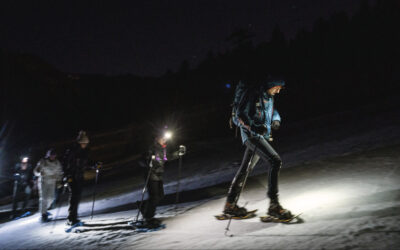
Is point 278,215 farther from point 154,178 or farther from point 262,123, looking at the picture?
→ point 154,178

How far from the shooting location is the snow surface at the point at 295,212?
10.9 feet

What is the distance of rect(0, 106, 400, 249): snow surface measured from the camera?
332 centimetres

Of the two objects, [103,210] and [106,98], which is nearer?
[103,210]

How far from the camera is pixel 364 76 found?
80.3 feet

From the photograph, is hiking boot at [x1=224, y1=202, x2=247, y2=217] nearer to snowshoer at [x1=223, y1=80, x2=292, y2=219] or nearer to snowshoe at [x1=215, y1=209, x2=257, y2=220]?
snowshoe at [x1=215, y1=209, x2=257, y2=220]

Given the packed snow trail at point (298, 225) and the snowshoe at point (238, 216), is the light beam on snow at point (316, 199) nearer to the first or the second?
the packed snow trail at point (298, 225)

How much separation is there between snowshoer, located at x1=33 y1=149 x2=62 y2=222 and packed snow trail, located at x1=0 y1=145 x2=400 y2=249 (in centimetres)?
61

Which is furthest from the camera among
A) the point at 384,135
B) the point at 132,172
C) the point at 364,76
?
the point at 364,76

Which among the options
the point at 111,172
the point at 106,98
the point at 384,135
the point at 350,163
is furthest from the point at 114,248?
the point at 106,98

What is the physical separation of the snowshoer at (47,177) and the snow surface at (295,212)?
0.56 meters

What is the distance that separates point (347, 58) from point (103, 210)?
54570 mm

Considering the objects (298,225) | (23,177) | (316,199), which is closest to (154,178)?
(298,225)

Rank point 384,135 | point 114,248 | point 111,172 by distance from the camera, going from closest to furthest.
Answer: point 114,248 → point 384,135 → point 111,172

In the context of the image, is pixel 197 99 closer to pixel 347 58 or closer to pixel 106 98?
pixel 106 98
